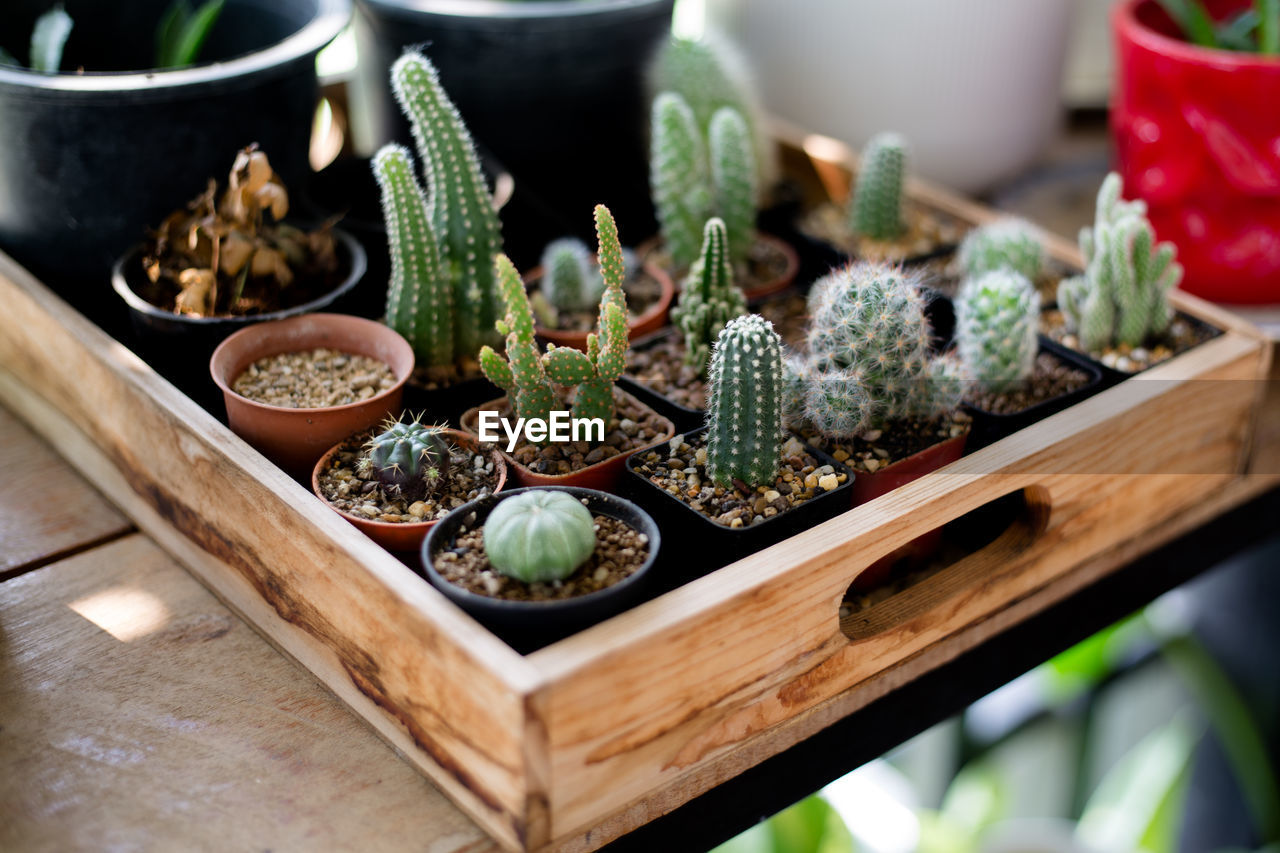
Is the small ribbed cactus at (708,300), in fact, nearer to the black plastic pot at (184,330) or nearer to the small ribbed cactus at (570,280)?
the small ribbed cactus at (570,280)

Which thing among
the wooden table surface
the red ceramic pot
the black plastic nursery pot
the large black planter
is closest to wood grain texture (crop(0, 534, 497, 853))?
the wooden table surface

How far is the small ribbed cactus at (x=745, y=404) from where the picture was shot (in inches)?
36.1

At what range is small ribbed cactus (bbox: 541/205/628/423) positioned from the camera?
93 centimetres

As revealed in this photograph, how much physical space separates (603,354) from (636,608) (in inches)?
9.4

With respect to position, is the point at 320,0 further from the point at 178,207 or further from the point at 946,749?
the point at 946,749

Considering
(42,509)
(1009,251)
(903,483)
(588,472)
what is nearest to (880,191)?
(1009,251)

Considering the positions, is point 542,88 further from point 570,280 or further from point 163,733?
point 163,733

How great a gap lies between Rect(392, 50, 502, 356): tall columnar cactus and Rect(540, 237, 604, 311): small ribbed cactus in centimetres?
10

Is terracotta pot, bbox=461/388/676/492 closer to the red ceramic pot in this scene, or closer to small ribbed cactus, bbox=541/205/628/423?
small ribbed cactus, bbox=541/205/628/423

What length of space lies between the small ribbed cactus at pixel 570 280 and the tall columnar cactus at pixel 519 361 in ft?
0.85

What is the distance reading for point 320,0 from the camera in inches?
51.1

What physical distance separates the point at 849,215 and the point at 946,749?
958 millimetres

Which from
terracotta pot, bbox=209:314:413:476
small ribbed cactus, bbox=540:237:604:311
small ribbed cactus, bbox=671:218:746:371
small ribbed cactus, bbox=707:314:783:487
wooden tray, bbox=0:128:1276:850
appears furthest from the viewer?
small ribbed cactus, bbox=540:237:604:311

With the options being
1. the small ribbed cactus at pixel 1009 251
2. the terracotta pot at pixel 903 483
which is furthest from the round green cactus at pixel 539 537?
the small ribbed cactus at pixel 1009 251
